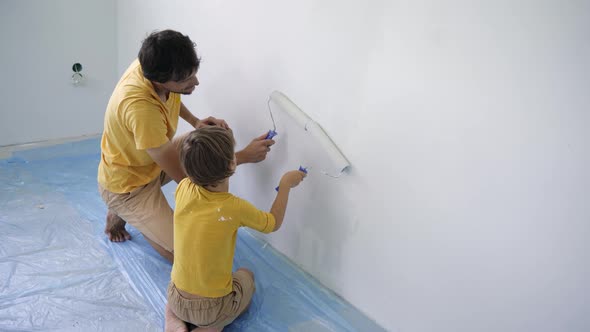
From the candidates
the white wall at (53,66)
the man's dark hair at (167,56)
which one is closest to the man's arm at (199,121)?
the man's dark hair at (167,56)

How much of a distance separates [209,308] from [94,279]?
0.53 m

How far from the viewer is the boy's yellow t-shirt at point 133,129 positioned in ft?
4.52

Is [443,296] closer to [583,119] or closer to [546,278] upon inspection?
[546,278]

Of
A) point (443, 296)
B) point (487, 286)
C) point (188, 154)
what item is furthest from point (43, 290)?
point (487, 286)

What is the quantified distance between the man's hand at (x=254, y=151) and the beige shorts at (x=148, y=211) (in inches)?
13.9

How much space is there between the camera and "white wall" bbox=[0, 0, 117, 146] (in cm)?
224

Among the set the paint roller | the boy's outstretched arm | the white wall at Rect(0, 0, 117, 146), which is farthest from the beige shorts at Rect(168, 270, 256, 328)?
the white wall at Rect(0, 0, 117, 146)

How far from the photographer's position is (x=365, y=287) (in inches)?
58.9

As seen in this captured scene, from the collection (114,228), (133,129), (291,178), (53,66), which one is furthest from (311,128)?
(53,66)

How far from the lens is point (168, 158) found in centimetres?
145

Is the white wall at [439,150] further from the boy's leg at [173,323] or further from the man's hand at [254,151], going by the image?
the boy's leg at [173,323]

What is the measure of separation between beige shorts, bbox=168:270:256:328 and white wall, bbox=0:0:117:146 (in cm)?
158

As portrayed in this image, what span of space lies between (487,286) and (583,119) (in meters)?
0.48

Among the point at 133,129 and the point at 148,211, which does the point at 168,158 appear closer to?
the point at 133,129
